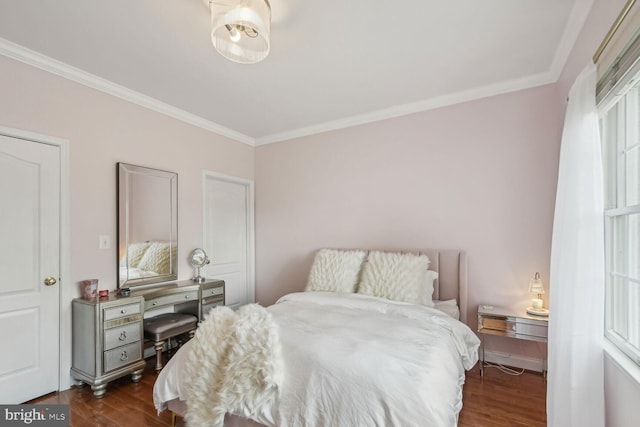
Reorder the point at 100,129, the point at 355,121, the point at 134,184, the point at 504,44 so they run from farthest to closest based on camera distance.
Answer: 1. the point at 355,121
2. the point at 134,184
3. the point at 100,129
4. the point at 504,44

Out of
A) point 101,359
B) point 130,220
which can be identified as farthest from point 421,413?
point 130,220

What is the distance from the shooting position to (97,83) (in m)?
2.63

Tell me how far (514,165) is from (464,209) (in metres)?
0.58

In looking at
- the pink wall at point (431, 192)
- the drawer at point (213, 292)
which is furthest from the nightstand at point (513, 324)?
the drawer at point (213, 292)

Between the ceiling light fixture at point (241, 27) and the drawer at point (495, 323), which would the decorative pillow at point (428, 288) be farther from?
the ceiling light fixture at point (241, 27)

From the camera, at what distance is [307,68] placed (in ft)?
8.20

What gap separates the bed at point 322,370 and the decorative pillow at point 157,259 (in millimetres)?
1433

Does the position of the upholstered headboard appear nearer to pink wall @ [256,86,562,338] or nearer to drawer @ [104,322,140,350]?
pink wall @ [256,86,562,338]

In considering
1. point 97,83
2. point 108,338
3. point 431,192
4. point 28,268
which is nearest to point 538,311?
point 431,192

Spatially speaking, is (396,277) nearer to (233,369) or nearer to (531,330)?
(531,330)

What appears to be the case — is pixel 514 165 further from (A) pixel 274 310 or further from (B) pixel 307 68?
(A) pixel 274 310

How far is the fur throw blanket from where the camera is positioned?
151 cm

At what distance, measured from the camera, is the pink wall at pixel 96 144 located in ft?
7.48

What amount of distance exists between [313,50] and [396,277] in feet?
6.50
